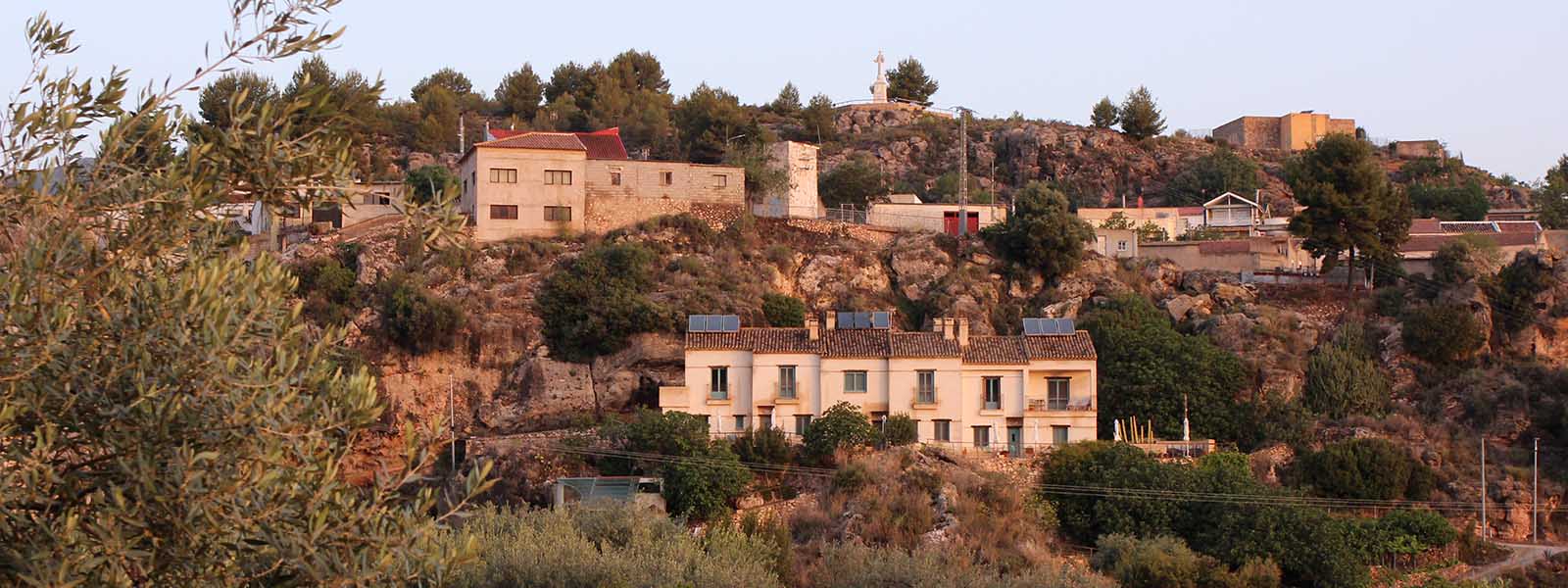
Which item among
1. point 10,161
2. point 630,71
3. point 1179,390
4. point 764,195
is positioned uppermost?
point 630,71

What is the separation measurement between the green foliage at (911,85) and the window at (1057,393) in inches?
2015

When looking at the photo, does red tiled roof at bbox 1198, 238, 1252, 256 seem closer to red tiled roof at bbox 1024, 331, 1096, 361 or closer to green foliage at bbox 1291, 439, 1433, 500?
red tiled roof at bbox 1024, 331, 1096, 361

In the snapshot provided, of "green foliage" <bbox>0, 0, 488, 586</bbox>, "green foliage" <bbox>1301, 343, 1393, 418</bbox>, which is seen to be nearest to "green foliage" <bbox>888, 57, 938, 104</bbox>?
"green foliage" <bbox>1301, 343, 1393, 418</bbox>

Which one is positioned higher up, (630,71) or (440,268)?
(630,71)

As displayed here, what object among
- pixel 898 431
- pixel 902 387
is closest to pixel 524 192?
pixel 902 387

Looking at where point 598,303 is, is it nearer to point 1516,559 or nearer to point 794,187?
point 794,187

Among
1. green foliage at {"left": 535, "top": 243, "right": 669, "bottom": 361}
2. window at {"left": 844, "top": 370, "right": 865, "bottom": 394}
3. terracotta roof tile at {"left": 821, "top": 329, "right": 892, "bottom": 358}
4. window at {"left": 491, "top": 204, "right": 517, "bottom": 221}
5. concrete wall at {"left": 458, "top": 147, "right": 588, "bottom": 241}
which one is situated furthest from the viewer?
window at {"left": 491, "top": 204, "right": 517, "bottom": 221}

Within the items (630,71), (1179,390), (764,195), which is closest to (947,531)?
(1179,390)

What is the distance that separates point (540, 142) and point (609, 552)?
1060 inches

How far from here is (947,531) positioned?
113ft

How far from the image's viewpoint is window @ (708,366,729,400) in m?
41.6

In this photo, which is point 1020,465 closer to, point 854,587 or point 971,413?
point 971,413

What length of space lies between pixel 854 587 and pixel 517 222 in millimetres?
25664

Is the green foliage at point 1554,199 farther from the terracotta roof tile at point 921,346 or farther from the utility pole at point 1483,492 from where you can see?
the terracotta roof tile at point 921,346
